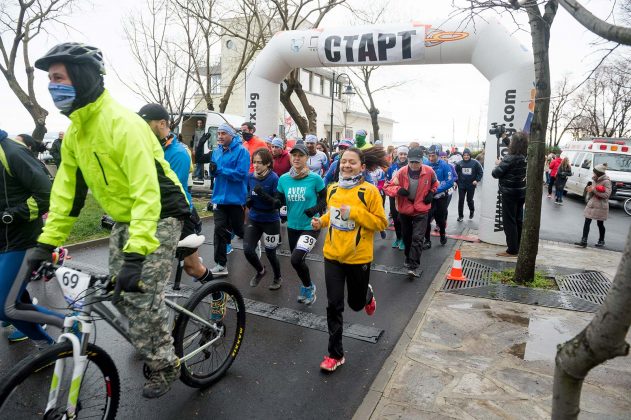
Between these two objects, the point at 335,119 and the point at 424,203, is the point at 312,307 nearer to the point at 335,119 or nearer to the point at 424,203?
the point at 424,203

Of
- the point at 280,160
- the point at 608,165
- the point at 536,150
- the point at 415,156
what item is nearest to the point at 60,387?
the point at 415,156

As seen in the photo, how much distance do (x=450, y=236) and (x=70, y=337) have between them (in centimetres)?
840

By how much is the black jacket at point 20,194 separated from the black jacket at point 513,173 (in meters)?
6.53

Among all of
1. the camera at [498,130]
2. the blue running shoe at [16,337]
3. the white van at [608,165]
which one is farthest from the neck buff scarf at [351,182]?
the white van at [608,165]

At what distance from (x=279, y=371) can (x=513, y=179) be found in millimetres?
5467

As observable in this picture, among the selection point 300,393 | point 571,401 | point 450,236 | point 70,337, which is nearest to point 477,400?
point 300,393

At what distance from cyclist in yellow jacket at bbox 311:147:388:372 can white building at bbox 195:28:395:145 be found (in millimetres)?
22937

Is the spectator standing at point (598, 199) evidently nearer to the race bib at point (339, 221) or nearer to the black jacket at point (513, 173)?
the black jacket at point (513, 173)

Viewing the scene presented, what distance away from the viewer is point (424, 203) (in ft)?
21.7

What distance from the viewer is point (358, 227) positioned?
369cm

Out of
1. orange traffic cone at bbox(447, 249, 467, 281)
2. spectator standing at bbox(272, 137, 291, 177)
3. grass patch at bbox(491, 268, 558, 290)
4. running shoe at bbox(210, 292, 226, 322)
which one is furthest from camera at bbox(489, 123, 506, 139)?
running shoe at bbox(210, 292, 226, 322)

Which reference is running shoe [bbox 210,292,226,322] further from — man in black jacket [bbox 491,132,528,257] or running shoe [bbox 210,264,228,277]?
man in black jacket [bbox 491,132,528,257]

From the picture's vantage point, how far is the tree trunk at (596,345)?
1535 mm

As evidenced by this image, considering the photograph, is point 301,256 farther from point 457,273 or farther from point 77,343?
point 457,273
